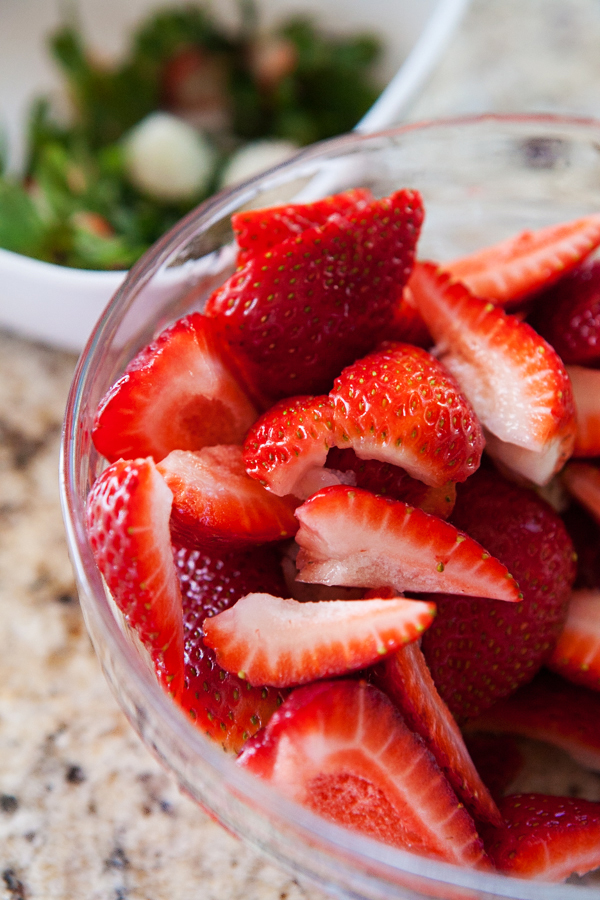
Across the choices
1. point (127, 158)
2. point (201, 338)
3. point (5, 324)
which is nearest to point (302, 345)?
point (201, 338)

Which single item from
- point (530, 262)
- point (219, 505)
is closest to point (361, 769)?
point (219, 505)

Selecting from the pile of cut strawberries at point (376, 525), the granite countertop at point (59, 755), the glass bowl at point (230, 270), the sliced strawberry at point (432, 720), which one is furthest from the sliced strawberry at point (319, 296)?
the granite countertop at point (59, 755)

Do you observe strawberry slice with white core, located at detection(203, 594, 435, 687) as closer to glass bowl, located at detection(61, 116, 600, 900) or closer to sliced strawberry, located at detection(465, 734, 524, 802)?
glass bowl, located at detection(61, 116, 600, 900)

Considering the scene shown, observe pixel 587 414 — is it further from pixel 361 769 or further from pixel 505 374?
pixel 361 769

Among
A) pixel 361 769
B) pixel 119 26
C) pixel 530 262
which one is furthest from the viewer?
pixel 119 26

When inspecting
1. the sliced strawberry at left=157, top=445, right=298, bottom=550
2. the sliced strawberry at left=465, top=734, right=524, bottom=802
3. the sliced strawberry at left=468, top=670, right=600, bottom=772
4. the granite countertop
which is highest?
the sliced strawberry at left=157, top=445, right=298, bottom=550

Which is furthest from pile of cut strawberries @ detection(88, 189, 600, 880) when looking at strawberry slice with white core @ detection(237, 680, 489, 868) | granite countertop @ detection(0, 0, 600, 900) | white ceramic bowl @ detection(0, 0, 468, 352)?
white ceramic bowl @ detection(0, 0, 468, 352)
